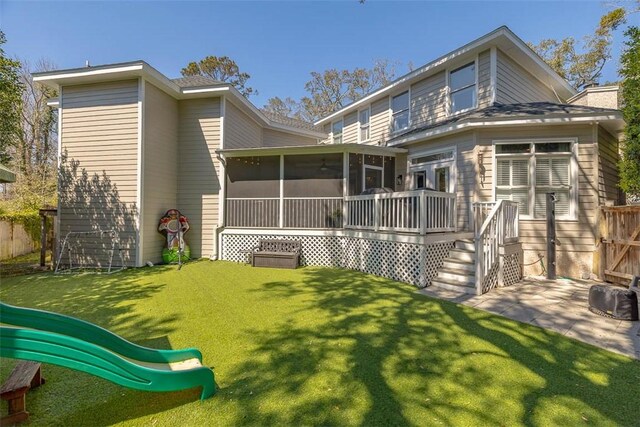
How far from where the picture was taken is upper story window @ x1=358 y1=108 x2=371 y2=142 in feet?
42.6

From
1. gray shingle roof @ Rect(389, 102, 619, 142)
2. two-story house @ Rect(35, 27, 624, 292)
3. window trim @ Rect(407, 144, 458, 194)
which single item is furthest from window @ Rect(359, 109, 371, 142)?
gray shingle roof @ Rect(389, 102, 619, 142)

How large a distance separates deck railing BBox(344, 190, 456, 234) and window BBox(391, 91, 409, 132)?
483cm

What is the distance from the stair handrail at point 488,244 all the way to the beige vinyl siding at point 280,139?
10.2 m

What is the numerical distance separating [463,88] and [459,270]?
6.16 m

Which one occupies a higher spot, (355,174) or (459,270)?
(355,174)

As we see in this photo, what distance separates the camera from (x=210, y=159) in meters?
9.88

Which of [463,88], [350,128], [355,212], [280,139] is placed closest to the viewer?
[355,212]

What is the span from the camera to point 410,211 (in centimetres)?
661

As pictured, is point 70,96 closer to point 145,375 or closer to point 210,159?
point 210,159

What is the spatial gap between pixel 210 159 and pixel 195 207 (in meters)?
1.69

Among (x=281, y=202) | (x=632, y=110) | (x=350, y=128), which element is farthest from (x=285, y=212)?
(x=632, y=110)

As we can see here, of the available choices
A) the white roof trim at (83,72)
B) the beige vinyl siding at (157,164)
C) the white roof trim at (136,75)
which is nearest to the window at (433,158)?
the white roof trim at (136,75)

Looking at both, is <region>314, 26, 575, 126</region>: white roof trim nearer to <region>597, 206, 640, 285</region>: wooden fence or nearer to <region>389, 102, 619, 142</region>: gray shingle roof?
<region>389, 102, 619, 142</region>: gray shingle roof

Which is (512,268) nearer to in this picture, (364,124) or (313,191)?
(313,191)
